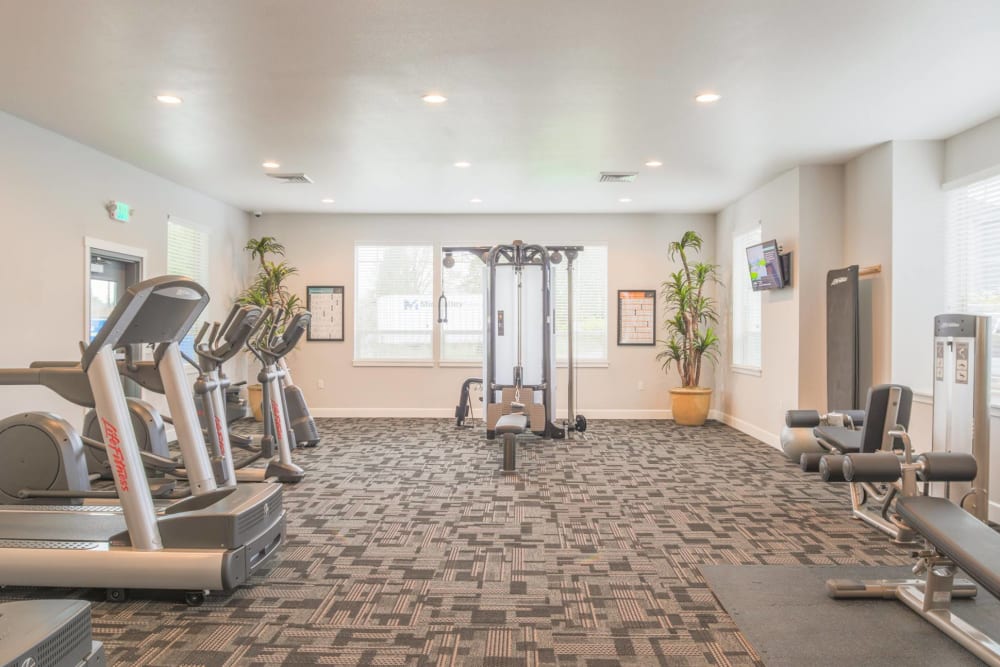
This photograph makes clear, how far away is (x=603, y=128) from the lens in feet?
15.7

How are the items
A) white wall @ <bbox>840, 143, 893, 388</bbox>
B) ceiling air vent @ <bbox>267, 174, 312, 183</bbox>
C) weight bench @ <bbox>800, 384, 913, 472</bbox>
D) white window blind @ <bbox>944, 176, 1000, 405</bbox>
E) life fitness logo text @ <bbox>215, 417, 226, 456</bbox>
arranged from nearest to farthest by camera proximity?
weight bench @ <bbox>800, 384, 913, 472</bbox>
life fitness logo text @ <bbox>215, 417, 226, 456</bbox>
white window blind @ <bbox>944, 176, 1000, 405</bbox>
white wall @ <bbox>840, 143, 893, 388</bbox>
ceiling air vent @ <bbox>267, 174, 312, 183</bbox>

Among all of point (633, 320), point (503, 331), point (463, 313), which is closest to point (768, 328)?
point (633, 320)

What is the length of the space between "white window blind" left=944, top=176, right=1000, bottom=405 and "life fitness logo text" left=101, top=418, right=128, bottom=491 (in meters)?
4.89

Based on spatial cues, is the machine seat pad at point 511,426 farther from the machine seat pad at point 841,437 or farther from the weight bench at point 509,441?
the machine seat pad at point 841,437

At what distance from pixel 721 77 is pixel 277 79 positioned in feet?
8.54

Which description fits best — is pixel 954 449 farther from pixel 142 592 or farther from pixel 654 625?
pixel 142 592

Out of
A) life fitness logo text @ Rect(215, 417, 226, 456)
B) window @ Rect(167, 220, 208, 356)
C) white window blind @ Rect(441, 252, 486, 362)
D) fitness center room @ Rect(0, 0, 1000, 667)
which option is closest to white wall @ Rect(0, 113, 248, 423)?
fitness center room @ Rect(0, 0, 1000, 667)

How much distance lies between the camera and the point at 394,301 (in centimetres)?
846

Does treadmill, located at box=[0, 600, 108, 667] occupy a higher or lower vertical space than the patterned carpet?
higher

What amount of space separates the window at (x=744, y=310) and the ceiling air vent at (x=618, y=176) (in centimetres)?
165

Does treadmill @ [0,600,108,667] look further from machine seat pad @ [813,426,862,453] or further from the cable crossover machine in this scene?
the cable crossover machine

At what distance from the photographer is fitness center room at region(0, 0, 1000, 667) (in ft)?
8.65

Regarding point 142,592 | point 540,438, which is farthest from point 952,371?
point 142,592

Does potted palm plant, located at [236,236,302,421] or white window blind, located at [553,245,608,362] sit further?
white window blind, located at [553,245,608,362]
